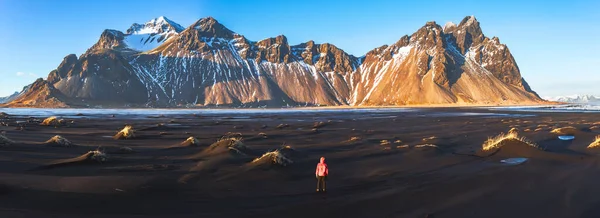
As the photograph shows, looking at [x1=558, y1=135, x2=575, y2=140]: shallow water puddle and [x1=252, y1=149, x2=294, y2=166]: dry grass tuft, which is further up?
[x1=252, y1=149, x2=294, y2=166]: dry grass tuft

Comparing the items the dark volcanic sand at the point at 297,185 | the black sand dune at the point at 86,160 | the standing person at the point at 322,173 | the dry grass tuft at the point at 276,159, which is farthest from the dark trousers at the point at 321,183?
the black sand dune at the point at 86,160

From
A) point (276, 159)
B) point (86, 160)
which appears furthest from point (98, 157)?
point (276, 159)

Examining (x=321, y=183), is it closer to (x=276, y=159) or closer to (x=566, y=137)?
(x=276, y=159)

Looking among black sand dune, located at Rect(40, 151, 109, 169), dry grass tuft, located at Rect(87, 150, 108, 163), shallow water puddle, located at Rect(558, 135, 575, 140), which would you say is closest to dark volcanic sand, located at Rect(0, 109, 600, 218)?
black sand dune, located at Rect(40, 151, 109, 169)

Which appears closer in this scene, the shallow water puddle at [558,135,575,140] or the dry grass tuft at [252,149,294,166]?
the dry grass tuft at [252,149,294,166]

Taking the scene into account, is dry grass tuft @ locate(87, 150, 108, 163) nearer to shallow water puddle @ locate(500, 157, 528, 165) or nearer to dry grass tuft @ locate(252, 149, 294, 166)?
dry grass tuft @ locate(252, 149, 294, 166)

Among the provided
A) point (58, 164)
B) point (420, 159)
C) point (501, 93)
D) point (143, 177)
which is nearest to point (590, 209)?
point (420, 159)

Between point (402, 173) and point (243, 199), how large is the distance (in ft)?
24.1

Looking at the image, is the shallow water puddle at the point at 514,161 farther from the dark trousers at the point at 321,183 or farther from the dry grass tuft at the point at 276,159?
the dry grass tuft at the point at 276,159

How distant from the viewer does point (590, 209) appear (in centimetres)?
1016

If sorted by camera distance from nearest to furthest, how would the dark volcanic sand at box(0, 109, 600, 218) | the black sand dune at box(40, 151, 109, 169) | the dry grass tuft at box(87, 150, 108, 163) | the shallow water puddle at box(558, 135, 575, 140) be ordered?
the dark volcanic sand at box(0, 109, 600, 218), the black sand dune at box(40, 151, 109, 169), the dry grass tuft at box(87, 150, 108, 163), the shallow water puddle at box(558, 135, 575, 140)

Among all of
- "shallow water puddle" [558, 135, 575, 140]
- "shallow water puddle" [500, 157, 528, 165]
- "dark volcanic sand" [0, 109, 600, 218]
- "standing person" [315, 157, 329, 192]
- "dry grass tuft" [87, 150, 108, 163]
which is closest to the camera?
"dark volcanic sand" [0, 109, 600, 218]

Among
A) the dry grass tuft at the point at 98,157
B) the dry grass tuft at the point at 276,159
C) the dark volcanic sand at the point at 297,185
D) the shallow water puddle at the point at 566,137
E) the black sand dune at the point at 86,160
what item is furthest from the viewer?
the shallow water puddle at the point at 566,137

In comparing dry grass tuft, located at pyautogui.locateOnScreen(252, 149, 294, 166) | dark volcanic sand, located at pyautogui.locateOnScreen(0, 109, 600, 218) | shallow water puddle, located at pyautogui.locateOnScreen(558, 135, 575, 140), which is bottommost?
dark volcanic sand, located at pyautogui.locateOnScreen(0, 109, 600, 218)
